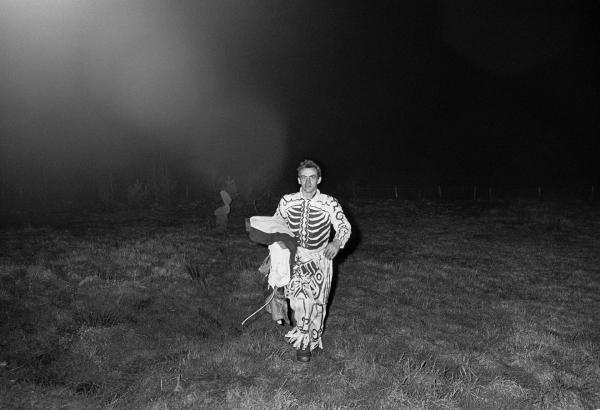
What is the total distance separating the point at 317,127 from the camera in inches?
2240

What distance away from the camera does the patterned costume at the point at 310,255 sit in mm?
5227

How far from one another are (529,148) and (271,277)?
5394 centimetres

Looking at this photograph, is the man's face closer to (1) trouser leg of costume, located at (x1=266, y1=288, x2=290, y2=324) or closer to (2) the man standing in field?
(2) the man standing in field

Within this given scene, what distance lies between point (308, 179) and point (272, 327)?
2.44m

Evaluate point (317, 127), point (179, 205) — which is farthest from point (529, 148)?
point (179, 205)

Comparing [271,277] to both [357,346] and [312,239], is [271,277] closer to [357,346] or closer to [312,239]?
[312,239]

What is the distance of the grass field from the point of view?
4.79 metres

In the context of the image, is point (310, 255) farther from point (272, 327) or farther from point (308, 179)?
point (272, 327)

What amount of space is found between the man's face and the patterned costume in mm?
126

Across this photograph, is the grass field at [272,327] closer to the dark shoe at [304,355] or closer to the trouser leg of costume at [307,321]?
the dark shoe at [304,355]

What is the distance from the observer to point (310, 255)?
17.4 ft

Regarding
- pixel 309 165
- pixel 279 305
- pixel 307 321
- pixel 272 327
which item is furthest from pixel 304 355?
pixel 309 165

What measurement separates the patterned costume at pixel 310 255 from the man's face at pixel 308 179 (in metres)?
0.13

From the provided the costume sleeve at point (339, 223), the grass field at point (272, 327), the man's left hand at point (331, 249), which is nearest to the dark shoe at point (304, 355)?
the grass field at point (272, 327)
